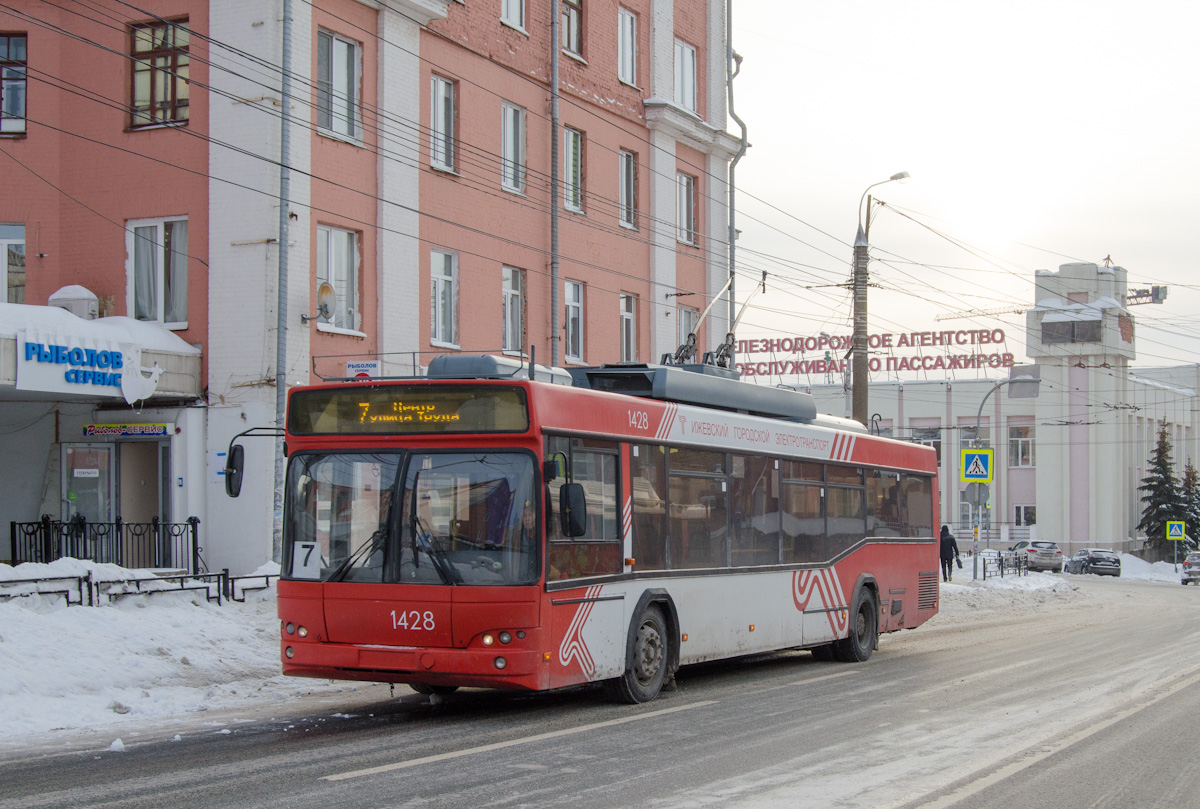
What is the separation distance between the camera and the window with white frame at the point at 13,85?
75.8 feet

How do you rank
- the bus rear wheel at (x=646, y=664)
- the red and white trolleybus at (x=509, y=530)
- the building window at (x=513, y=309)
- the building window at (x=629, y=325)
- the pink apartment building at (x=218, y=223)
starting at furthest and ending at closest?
the building window at (x=629, y=325)
the building window at (x=513, y=309)
the pink apartment building at (x=218, y=223)
the bus rear wheel at (x=646, y=664)
the red and white trolleybus at (x=509, y=530)

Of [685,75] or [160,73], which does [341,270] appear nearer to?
[160,73]

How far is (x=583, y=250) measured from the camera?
95.6ft

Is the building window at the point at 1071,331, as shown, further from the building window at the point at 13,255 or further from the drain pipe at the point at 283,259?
the building window at the point at 13,255

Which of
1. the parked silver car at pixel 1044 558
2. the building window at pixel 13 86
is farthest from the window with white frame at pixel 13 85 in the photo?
the parked silver car at pixel 1044 558

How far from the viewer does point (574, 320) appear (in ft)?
95.6

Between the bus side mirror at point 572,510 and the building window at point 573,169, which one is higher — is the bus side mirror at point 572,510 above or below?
below

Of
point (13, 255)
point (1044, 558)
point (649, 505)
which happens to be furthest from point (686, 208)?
point (1044, 558)

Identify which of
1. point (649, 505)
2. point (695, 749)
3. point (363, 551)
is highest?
point (649, 505)

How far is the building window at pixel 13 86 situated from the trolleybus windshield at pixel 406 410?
1485 cm

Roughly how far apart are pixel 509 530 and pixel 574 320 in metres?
19.0

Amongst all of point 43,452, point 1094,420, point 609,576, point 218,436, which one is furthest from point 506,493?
point 1094,420

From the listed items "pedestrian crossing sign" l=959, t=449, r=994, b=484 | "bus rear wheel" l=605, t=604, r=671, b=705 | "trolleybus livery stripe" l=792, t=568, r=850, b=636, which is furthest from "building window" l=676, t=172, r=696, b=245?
"bus rear wheel" l=605, t=604, r=671, b=705

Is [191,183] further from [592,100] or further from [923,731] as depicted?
[923,731]
